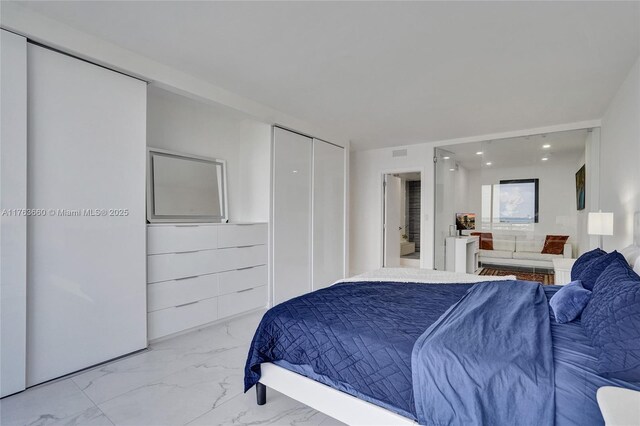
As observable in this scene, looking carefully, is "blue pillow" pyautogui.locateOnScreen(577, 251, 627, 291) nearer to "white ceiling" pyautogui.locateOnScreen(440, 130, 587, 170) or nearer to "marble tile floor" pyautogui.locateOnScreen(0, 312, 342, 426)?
"marble tile floor" pyautogui.locateOnScreen(0, 312, 342, 426)

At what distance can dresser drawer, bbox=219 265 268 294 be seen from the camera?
3.55m

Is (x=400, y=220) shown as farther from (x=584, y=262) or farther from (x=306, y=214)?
(x=584, y=262)

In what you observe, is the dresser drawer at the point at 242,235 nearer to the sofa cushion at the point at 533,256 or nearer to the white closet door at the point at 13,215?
the white closet door at the point at 13,215

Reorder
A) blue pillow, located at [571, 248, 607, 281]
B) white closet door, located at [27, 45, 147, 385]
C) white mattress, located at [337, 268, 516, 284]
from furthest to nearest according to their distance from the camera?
white mattress, located at [337, 268, 516, 284] < blue pillow, located at [571, 248, 607, 281] < white closet door, located at [27, 45, 147, 385]

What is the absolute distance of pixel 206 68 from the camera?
114 inches

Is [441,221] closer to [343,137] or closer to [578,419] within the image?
[343,137]

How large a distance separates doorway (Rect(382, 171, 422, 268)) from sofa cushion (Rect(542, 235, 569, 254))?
103 inches

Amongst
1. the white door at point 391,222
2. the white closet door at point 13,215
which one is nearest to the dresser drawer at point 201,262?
the white closet door at point 13,215

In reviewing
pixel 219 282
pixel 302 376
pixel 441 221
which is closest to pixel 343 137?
pixel 441 221

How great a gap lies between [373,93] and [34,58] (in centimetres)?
291

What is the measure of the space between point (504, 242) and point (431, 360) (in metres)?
4.37

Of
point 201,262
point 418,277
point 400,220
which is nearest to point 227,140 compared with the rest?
point 201,262

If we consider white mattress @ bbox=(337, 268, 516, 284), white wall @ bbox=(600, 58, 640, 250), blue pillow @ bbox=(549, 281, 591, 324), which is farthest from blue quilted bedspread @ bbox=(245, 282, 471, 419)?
white wall @ bbox=(600, 58, 640, 250)

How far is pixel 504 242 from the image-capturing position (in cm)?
494
